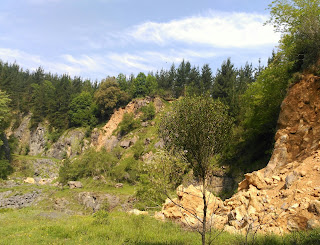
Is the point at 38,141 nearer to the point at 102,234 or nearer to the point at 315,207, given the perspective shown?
the point at 102,234

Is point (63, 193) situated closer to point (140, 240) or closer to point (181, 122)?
point (140, 240)

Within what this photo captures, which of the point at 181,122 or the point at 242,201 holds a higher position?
the point at 181,122

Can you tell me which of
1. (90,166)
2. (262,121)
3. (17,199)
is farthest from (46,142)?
(262,121)

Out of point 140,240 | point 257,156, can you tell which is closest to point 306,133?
point 257,156

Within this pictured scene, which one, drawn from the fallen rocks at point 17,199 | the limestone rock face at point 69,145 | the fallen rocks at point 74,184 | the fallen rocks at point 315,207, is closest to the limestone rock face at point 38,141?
the limestone rock face at point 69,145

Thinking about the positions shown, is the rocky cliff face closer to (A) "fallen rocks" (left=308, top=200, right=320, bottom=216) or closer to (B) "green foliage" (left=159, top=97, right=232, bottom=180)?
(B) "green foliage" (left=159, top=97, right=232, bottom=180)

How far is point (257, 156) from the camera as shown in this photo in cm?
3044

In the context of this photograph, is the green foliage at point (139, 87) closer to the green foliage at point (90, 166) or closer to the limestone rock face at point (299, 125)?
the green foliage at point (90, 166)

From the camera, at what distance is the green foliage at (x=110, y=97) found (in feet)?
261

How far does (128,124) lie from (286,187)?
58.1 metres

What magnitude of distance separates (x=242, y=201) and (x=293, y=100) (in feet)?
34.3

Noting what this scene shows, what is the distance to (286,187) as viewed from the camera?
49.9 ft

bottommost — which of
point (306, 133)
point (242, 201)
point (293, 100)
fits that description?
point (242, 201)

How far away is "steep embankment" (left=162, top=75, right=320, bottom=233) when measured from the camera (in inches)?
490
